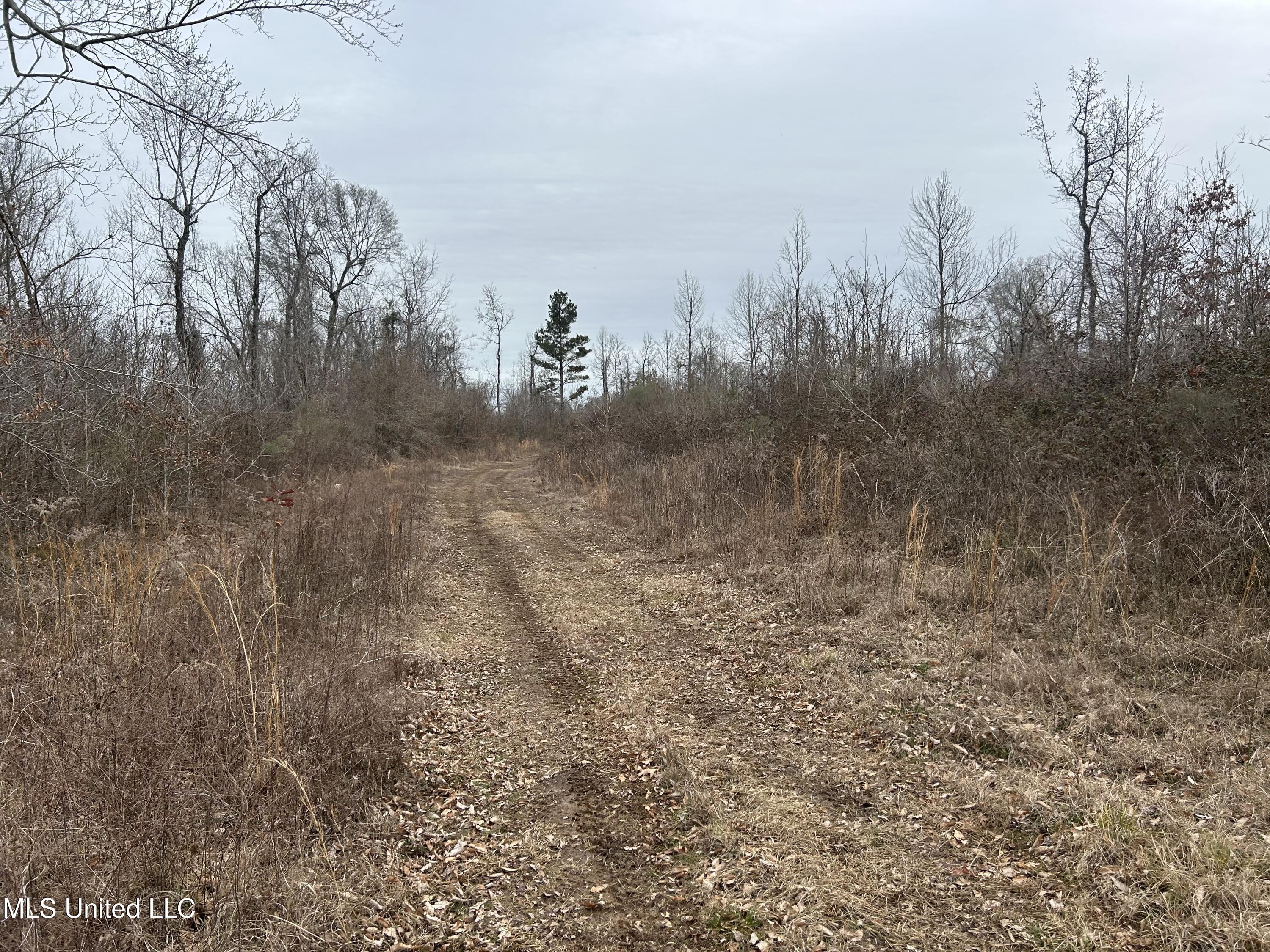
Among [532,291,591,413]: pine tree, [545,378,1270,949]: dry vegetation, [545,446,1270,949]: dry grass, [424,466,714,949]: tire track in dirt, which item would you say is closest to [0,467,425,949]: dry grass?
[424,466,714,949]: tire track in dirt

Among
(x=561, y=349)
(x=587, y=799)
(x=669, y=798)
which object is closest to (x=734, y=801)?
(x=669, y=798)

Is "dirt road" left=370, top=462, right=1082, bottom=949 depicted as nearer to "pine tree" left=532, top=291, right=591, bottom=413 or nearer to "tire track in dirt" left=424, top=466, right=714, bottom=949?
"tire track in dirt" left=424, top=466, right=714, bottom=949

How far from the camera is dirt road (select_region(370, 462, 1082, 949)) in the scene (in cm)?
284

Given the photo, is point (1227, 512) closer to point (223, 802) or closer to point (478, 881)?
point (478, 881)

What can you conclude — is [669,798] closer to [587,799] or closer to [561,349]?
[587,799]

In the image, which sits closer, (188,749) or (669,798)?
(188,749)

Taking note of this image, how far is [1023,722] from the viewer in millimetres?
4254

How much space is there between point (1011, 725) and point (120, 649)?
19.1ft

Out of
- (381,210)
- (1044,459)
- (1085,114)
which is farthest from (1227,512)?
(381,210)

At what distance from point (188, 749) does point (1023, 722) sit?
4880 mm

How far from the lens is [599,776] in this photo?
4.10 metres

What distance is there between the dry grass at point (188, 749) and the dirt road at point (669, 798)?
0.42 m

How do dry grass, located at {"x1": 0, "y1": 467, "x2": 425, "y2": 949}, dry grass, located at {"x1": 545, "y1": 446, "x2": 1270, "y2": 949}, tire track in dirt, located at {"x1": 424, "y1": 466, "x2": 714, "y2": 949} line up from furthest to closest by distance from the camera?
tire track in dirt, located at {"x1": 424, "y1": 466, "x2": 714, "y2": 949} < dry grass, located at {"x1": 545, "y1": 446, "x2": 1270, "y2": 949} < dry grass, located at {"x1": 0, "y1": 467, "x2": 425, "y2": 949}

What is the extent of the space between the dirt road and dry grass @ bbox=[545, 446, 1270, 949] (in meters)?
0.03
